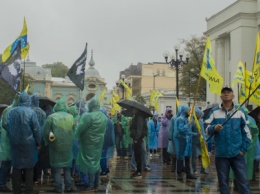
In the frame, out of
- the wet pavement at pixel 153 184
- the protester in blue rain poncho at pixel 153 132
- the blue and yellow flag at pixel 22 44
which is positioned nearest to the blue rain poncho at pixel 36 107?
the blue and yellow flag at pixel 22 44

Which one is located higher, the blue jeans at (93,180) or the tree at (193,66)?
the tree at (193,66)

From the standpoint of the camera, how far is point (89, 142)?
8180mm

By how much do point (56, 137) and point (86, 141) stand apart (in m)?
0.58

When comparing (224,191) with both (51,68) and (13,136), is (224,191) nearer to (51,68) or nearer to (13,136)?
(13,136)

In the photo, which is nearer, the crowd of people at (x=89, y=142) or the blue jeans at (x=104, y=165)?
the crowd of people at (x=89, y=142)

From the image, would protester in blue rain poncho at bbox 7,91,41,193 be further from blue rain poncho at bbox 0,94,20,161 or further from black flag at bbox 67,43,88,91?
black flag at bbox 67,43,88,91

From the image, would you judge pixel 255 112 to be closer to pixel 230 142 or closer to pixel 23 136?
pixel 230 142

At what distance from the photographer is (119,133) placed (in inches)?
633

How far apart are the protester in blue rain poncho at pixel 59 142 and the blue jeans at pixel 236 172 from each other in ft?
10.2

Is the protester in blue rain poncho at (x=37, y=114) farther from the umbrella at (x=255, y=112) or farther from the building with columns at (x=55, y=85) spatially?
Result: the building with columns at (x=55, y=85)

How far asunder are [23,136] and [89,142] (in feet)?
4.30

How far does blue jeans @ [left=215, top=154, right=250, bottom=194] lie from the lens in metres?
6.23

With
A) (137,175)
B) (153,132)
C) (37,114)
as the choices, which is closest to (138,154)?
(137,175)

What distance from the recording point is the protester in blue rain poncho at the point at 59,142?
808 cm
